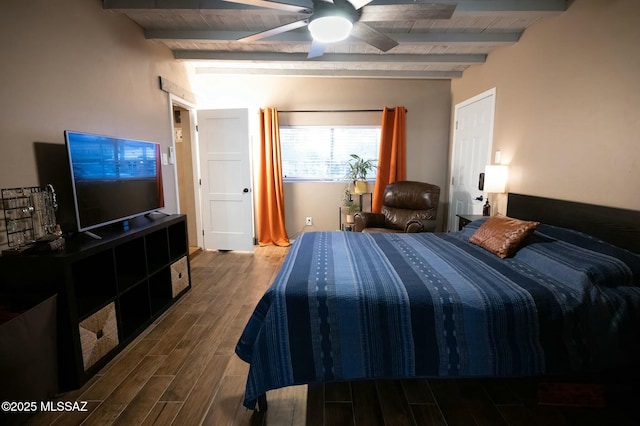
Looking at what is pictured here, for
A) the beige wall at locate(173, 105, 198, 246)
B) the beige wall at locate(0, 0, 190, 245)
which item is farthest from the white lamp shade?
the beige wall at locate(173, 105, 198, 246)

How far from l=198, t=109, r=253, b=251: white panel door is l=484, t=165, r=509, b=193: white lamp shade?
117 inches

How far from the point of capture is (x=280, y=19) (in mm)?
2572

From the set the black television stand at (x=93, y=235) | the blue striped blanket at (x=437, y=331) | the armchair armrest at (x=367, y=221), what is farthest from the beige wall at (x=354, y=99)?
the blue striped blanket at (x=437, y=331)

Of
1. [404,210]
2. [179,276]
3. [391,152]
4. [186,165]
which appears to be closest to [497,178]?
[404,210]

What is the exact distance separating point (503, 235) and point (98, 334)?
278 centimetres

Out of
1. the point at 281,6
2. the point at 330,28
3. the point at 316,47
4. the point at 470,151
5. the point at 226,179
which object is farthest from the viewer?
the point at 226,179

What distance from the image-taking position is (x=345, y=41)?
294 centimetres

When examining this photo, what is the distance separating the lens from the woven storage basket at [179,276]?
2.63 m

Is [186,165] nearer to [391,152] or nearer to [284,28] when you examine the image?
[284,28]

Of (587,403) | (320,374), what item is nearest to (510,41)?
(587,403)

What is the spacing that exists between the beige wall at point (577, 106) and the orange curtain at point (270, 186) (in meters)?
2.94

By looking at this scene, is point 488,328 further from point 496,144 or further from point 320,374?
point 496,144

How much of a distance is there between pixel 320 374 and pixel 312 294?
393 mm

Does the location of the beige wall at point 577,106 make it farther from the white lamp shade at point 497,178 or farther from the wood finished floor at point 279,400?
the wood finished floor at point 279,400
